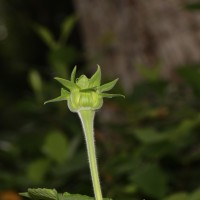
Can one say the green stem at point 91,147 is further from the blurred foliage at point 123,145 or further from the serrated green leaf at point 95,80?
the blurred foliage at point 123,145

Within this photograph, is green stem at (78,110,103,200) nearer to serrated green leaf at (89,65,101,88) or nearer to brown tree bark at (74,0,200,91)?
serrated green leaf at (89,65,101,88)

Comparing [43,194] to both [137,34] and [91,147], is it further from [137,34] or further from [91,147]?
[137,34]

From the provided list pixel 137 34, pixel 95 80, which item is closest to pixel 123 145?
pixel 137 34

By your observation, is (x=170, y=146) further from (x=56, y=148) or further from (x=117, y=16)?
(x=117, y=16)

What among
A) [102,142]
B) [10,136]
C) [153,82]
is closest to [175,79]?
[153,82]

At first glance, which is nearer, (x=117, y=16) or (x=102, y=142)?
(x=102, y=142)

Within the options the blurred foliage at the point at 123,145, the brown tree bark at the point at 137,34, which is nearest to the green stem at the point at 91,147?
the blurred foliage at the point at 123,145
